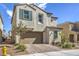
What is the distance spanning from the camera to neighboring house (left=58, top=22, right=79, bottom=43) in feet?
38.8

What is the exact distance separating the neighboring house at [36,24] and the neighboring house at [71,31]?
176 millimetres

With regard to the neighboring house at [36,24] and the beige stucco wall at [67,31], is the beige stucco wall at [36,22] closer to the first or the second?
the neighboring house at [36,24]

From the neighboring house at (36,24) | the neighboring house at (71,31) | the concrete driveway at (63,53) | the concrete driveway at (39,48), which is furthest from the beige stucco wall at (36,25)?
the concrete driveway at (63,53)

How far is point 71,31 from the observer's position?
11.9 m

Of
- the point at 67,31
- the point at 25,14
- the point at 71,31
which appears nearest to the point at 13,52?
the point at 25,14

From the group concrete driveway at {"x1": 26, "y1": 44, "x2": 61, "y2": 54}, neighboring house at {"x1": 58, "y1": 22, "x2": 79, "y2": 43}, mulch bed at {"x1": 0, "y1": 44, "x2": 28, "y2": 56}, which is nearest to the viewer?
mulch bed at {"x1": 0, "y1": 44, "x2": 28, "y2": 56}

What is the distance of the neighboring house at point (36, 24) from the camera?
38.4 ft

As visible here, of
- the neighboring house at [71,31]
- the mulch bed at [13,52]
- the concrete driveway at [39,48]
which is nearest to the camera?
the mulch bed at [13,52]

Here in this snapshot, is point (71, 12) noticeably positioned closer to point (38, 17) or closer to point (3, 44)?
point (38, 17)

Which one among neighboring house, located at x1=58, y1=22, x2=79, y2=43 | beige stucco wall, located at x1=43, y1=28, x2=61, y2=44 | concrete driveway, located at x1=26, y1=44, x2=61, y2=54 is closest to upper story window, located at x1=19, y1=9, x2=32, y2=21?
beige stucco wall, located at x1=43, y1=28, x2=61, y2=44

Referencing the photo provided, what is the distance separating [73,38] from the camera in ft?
38.9

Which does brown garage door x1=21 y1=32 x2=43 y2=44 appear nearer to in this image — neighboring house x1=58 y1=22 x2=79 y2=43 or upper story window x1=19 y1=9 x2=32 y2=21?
upper story window x1=19 y1=9 x2=32 y2=21

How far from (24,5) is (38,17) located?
54 cm

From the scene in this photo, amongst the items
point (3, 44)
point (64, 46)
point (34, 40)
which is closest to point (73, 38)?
point (64, 46)
